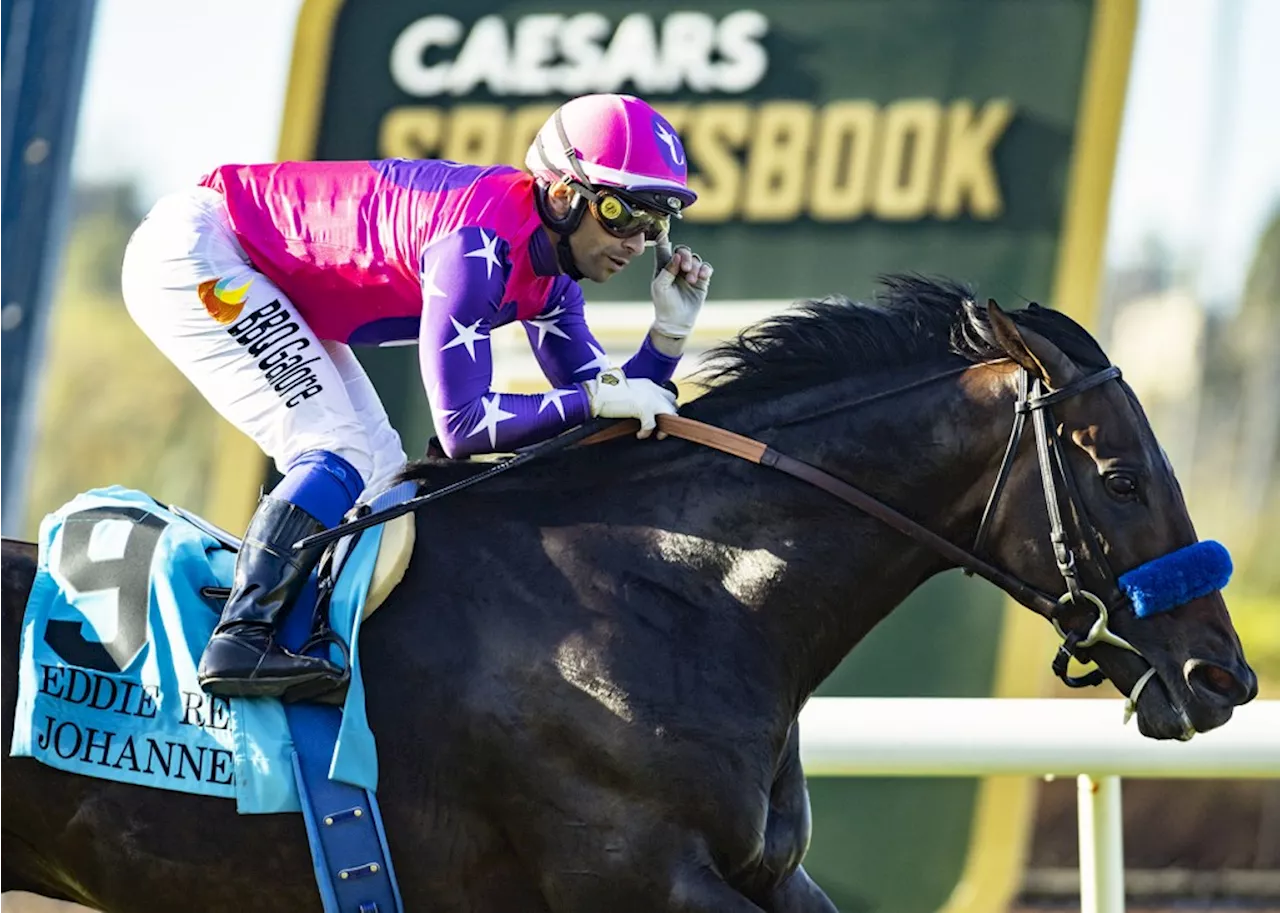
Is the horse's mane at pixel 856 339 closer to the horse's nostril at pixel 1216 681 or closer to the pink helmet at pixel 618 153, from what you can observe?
the pink helmet at pixel 618 153

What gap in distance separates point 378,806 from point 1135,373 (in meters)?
14.0

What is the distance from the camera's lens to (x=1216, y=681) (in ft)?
9.89

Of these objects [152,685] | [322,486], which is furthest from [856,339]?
[152,685]

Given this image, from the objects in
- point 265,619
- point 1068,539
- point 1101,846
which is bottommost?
point 1101,846

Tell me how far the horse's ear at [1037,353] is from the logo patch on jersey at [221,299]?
1.37m

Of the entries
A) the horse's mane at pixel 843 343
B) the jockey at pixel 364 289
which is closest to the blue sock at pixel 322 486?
the jockey at pixel 364 289

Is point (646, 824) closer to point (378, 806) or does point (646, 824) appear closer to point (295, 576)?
point (378, 806)

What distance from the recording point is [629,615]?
3.08 metres

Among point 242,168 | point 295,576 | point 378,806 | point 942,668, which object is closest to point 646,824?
point 378,806

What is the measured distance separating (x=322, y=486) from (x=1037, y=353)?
4.15ft

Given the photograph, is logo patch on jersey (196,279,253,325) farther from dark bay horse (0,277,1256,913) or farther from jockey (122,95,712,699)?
dark bay horse (0,277,1256,913)

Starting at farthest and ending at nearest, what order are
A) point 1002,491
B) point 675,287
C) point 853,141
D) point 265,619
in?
1. point 853,141
2. point 675,287
3. point 1002,491
4. point 265,619

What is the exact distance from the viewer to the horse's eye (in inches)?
120

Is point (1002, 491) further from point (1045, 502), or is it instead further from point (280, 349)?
point (280, 349)
